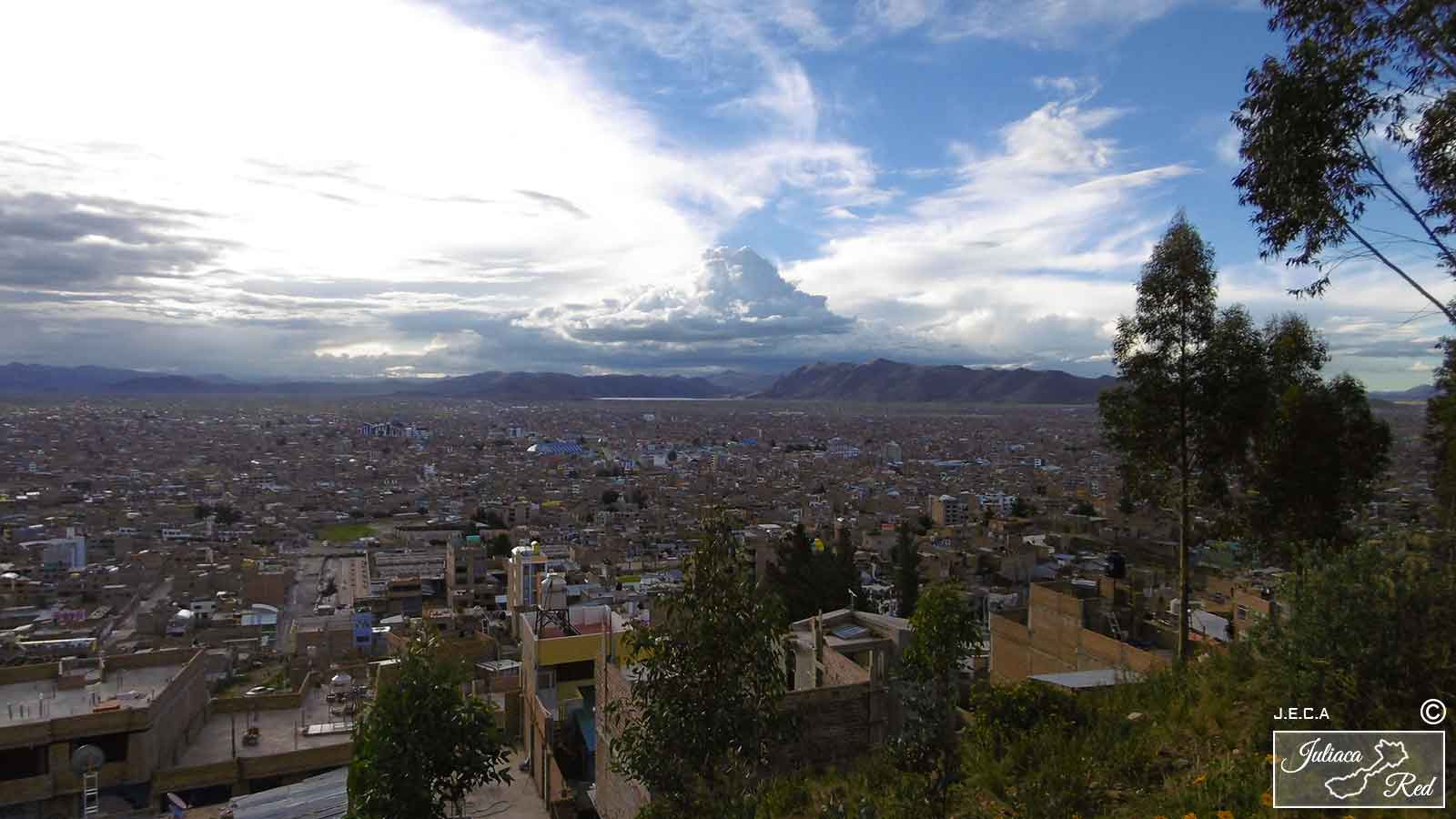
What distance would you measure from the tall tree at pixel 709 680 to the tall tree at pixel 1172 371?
458cm

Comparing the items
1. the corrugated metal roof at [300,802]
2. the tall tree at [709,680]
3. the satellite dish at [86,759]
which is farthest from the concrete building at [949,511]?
the tall tree at [709,680]

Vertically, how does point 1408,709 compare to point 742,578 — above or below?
below

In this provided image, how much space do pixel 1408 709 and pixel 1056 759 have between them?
60.8 inches

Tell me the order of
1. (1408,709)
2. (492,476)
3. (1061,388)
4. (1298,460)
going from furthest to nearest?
(1061,388) < (492,476) < (1298,460) < (1408,709)

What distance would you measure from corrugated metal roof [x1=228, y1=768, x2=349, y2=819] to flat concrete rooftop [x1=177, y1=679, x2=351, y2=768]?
2.44 m

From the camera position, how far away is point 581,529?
4106 centimetres

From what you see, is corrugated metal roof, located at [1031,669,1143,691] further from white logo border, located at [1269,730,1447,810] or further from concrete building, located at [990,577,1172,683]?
white logo border, located at [1269,730,1447,810]

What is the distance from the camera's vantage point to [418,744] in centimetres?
601

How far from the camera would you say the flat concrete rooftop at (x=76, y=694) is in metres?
13.5

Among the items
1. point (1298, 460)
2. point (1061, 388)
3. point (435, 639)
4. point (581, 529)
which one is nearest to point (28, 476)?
point (581, 529)

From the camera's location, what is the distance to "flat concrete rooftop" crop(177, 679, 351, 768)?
1417 cm

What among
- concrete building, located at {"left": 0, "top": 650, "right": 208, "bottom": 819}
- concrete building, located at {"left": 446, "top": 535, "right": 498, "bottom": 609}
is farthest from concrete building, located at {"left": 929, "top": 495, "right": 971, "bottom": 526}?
concrete building, located at {"left": 0, "top": 650, "right": 208, "bottom": 819}

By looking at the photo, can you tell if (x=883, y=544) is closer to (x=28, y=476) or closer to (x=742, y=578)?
(x=742, y=578)

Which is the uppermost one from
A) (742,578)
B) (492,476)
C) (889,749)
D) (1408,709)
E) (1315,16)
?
(1315,16)
